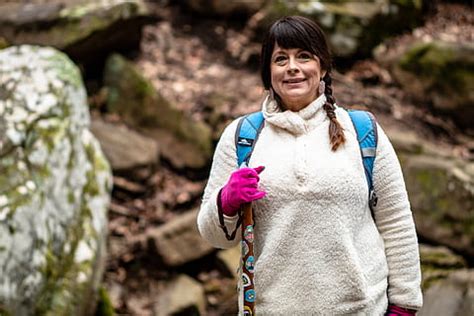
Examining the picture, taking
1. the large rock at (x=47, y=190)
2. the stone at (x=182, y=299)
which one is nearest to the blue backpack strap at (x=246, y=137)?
the large rock at (x=47, y=190)

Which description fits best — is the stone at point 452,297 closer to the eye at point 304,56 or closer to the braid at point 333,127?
the braid at point 333,127

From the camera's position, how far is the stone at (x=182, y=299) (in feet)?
19.3

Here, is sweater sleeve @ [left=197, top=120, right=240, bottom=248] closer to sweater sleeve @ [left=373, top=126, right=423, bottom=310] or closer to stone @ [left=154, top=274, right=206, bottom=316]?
sweater sleeve @ [left=373, top=126, right=423, bottom=310]

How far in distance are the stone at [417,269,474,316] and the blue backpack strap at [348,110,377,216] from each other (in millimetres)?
2202

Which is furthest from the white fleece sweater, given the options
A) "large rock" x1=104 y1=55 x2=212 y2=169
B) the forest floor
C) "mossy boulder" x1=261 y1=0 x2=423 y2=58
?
"mossy boulder" x1=261 y1=0 x2=423 y2=58

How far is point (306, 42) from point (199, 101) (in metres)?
5.70

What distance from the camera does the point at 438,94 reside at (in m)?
8.00

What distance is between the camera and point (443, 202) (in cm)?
588

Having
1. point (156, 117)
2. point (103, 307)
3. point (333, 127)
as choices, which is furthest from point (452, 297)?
point (156, 117)

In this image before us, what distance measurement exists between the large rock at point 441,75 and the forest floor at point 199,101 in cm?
15

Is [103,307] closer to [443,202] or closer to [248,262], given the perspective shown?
[443,202]

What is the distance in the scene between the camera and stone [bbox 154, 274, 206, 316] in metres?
5.87

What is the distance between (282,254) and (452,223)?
391 cm

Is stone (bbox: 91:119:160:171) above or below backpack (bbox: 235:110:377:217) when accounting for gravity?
below
